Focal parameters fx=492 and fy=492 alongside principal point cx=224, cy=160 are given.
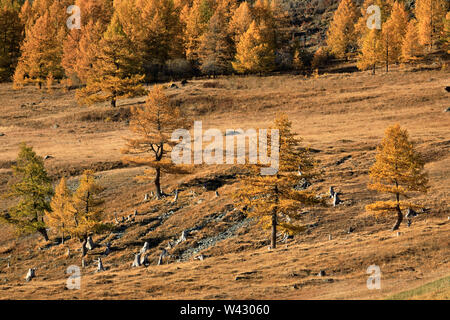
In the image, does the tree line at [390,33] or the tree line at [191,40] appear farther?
the tree line at [191,40]

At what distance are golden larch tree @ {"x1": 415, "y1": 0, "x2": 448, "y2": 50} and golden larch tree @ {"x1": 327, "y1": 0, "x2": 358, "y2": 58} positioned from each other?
13261 millimetres

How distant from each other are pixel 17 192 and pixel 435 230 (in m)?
32.0

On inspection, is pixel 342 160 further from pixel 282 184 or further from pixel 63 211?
pixel 63 211

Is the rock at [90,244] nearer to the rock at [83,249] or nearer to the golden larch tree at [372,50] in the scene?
the rock at [83,249]

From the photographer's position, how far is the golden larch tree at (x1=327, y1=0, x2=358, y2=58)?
328 ft

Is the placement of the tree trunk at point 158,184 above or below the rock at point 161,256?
above

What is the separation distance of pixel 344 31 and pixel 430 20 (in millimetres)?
16766

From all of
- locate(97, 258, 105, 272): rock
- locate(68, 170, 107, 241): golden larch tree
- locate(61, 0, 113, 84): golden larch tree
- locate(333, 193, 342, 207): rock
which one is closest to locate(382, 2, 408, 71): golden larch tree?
locate(61, 0, 113, 84): golden larch tree

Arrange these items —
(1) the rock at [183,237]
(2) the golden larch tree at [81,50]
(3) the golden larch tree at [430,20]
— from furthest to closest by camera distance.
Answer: (3) the golden larch tree at [430,20] → (2) the golden larch tree at [81,50] → (1) the rock at [183,237]

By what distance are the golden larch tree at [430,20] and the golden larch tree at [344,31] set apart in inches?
522

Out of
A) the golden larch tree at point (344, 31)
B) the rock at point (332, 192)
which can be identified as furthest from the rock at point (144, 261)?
the golden larch tree at point (344, 31)

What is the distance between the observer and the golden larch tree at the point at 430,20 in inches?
3664

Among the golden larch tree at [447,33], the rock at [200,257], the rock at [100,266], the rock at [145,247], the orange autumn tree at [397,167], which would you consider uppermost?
the golden larch tree at [447,33]

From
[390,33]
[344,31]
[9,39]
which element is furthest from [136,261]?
[9,39]
